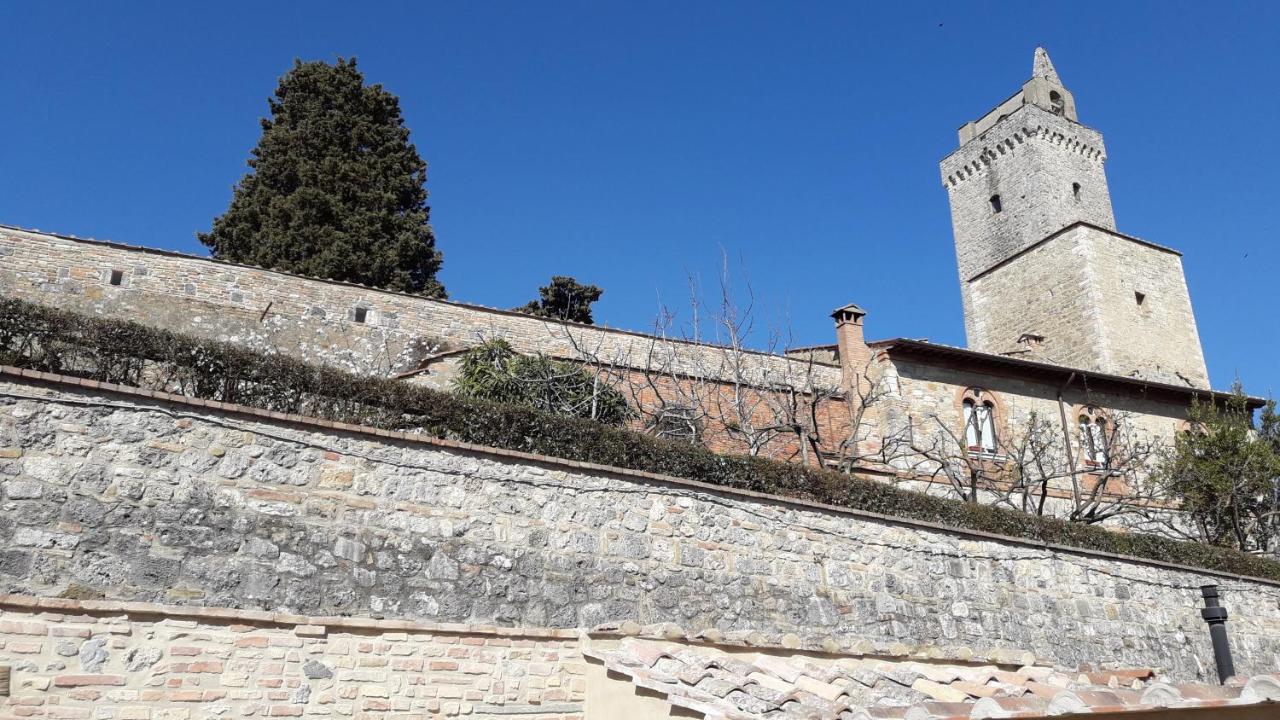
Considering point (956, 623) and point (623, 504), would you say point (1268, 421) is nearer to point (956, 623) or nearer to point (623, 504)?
point (956, 623)

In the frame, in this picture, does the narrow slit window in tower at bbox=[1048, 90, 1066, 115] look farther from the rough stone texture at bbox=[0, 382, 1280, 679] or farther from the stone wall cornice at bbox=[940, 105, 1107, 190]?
the rough stone texture at bbox=[0, 382, 1280, 679]

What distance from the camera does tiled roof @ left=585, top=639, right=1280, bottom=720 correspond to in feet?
19.6

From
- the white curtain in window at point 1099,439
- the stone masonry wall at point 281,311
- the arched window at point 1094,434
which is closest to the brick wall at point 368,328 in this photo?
the stone masonry wall at point 281,311

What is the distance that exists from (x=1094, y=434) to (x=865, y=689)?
17.2 metres

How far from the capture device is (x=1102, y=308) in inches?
1138

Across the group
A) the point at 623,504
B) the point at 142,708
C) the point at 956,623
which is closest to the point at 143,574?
the point at 142,708

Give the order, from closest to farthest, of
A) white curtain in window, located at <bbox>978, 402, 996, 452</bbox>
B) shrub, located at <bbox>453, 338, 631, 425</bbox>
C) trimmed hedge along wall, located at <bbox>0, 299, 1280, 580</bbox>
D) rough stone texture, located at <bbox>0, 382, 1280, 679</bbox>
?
rough stone texture, located at <bbox>0, 382, 1280, 679</bbox>
trimmed hedge along wall, located at <bbox>0, 299, 1280, 580</bbox>
shrub, located at <bbox>453, 338, 631, 425</bbox>
white curtain in window, located at <bbox>978, 402, 996, 452</bbox>

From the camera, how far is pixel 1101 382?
22156 mm

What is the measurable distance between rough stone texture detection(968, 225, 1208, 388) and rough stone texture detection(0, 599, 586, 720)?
81.2 ft

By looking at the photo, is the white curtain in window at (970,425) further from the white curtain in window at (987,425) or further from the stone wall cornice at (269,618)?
the stone wall cornice at (269,618)

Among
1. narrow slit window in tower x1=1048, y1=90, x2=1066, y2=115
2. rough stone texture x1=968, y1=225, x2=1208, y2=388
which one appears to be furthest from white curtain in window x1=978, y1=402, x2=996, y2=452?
narrow slit window in tower x1=1048, y1=90, x2=1066, y2=115

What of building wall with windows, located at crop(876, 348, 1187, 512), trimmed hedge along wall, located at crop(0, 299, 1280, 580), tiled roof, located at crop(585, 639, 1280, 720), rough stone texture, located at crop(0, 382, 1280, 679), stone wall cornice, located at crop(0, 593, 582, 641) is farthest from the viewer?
building wall with windows, located at crop(876, 348, 1187, 512)

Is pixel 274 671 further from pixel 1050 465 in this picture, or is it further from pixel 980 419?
pixel 1050 465

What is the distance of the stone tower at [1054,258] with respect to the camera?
1160 inches
